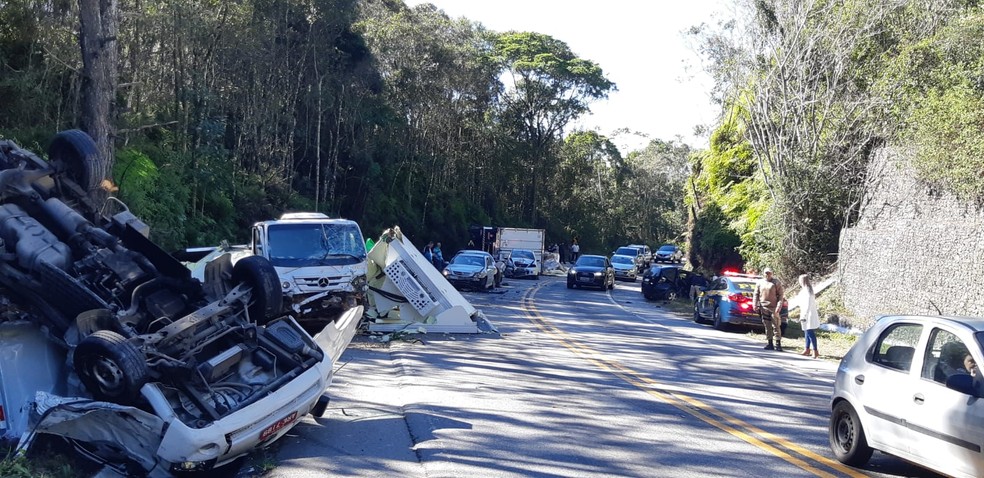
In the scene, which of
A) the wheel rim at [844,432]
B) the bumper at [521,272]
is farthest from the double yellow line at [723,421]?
the bumper at [521,272]

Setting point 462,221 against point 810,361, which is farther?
point 462,221

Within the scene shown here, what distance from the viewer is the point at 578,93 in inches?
2549

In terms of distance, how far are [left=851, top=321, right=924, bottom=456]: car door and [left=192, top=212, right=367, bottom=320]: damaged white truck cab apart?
10.0 m

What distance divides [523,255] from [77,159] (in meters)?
38.5

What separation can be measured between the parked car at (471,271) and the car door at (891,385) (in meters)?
25.3

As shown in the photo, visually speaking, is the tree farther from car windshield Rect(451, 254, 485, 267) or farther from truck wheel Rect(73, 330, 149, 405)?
truck wheel Rect(73, 330, 149, 405)

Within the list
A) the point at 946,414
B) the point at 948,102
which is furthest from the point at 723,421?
the point at 948,102

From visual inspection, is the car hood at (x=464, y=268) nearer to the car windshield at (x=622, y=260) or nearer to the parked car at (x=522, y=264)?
the parked car at (x=522, y=264)

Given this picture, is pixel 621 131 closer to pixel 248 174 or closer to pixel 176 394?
pixel 248 174

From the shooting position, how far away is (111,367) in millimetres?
7113

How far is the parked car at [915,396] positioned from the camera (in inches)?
264

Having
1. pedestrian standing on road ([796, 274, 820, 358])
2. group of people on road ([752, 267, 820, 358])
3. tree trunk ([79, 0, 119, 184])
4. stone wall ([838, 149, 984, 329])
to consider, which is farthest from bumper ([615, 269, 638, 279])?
tree trunk ([79, 0, 119, 184])

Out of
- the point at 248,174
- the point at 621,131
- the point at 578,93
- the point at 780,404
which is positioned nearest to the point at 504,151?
the point at 578,93

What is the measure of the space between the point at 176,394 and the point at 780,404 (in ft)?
25.2
